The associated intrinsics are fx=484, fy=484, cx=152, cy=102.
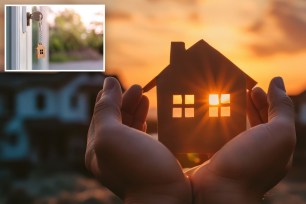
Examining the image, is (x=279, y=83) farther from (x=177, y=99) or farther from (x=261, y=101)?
(x=177, y=99)

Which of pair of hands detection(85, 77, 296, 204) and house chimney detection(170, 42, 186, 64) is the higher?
house chimney detection(170, 42, 186, 64)

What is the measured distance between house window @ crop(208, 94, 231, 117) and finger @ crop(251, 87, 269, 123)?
69 millimetres

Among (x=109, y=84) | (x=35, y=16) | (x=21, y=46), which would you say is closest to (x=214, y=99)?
Result: (x=109, y=84)

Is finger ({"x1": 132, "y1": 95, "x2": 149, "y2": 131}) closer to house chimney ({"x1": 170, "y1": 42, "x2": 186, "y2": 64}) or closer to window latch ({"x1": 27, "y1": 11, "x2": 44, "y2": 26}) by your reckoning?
house chimney ({"x1": 170, "y1": 42, "x2": 186, "y2": 64})

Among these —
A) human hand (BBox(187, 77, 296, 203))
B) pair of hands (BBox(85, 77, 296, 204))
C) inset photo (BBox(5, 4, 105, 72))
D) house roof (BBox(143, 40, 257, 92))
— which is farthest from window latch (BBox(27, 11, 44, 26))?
human hand (BBox(187, 77, 296, 203))

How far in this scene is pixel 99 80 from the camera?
672 centimetres

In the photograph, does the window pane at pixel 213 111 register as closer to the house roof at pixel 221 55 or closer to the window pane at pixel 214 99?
the window pane at pixel 214 99

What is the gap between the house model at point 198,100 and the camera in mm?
1252

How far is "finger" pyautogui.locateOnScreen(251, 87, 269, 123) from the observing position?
123 cm

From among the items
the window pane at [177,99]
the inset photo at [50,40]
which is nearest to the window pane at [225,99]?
the window pane at [177,99]

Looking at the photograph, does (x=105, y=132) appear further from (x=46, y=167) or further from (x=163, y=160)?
(x=46, y=167)

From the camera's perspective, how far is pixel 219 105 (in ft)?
4.15

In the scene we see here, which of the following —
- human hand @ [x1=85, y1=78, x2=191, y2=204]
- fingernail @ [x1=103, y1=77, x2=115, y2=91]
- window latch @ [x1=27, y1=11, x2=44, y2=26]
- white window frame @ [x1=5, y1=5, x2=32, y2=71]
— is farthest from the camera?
window latch @ [x1=27, y1=11, x2=44, y2=26]

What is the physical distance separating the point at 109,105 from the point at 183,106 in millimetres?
269
